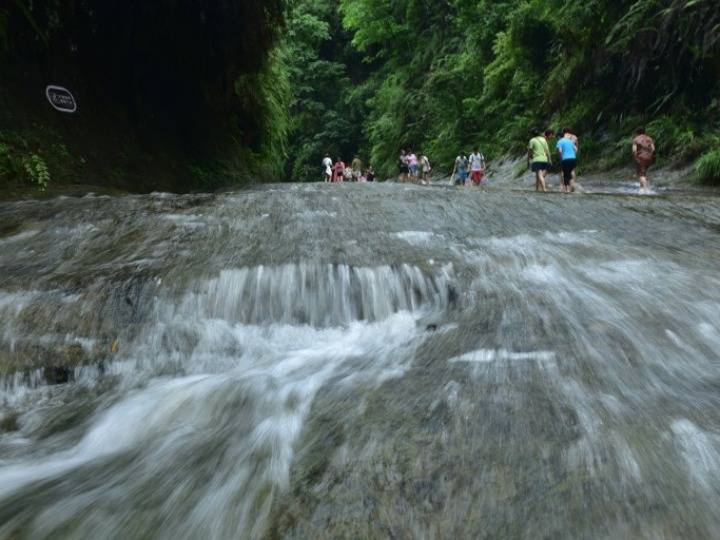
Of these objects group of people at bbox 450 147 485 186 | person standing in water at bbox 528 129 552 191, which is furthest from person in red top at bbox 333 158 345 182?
person standing in water at bbox 528 129 552 191

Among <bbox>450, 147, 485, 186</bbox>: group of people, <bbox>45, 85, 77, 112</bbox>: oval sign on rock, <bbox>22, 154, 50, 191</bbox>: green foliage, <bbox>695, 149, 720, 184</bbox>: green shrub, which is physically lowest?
<bbox>450, 147, 485, 186</bbox>: group of people

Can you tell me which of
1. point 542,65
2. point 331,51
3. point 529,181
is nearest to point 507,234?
point 529,181

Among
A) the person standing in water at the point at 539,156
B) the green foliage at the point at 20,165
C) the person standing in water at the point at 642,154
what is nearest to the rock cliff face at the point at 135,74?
the green foliage at the point at 20,165

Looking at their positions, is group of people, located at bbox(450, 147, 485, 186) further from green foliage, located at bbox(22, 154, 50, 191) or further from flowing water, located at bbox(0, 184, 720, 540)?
→ green foliage, located at bbox(22, 154, 50, 191)

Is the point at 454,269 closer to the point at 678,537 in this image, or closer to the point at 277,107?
the point at 678,537

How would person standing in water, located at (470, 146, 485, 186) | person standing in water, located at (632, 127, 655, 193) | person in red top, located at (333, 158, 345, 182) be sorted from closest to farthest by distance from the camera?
1. person standing in water, located at (632, 127, 655, 193)
2. person standing in water, located at (470, 146, 485, 186)
3. person in red top, located at (333, 158, 345, 182)

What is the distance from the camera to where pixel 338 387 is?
3.12 metres

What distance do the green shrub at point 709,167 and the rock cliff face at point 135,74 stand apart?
9.34 meters

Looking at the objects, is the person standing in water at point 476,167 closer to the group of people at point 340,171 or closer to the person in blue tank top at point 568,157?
the person in blue tank top at point 568,157

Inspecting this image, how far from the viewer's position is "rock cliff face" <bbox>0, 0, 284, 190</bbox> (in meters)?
9.64

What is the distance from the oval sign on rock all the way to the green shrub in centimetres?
1199

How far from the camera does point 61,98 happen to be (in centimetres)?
1018

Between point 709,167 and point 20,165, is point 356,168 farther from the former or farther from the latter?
point 20,165

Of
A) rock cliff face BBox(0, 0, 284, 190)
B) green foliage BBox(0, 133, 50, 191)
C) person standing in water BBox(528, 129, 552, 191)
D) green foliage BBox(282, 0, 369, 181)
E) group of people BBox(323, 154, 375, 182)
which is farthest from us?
green foliage BBox(282, 0, 369, 181)
